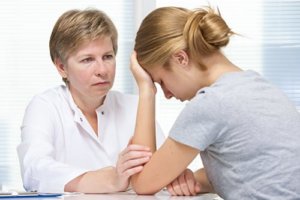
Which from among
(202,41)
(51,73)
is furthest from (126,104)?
(51,73)

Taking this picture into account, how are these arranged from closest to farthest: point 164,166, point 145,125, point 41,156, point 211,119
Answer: point 211,119 → point 164,166 → point 145,125 → point 41,156

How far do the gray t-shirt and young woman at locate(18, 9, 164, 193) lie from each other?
2.03ft

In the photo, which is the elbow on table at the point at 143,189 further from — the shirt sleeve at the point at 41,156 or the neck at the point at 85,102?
the neck at the point at 85,102

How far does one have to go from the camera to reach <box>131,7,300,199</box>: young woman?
4.87 ft

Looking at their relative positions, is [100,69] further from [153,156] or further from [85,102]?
[153,156]

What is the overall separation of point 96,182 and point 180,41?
0.48 m

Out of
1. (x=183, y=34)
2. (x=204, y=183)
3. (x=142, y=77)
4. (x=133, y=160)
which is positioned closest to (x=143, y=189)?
(x=133, y=160)

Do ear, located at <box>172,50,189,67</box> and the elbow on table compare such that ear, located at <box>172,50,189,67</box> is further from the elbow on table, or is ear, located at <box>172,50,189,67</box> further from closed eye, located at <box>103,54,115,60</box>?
closed eye, located at <box>103,54,115,60</box>

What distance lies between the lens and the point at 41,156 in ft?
6.34

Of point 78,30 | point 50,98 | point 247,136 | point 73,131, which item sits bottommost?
point 73,131

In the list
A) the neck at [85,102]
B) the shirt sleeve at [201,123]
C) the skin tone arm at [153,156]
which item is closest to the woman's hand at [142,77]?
the skin tone arm at [153,156]

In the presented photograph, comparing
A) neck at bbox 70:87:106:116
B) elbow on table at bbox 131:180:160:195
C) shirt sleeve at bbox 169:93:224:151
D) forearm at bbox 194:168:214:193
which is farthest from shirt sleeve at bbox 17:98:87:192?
shirt sleeve at bbox 169:93:224:151

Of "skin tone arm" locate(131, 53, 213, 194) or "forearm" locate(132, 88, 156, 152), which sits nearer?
"skin tone arm" locate(131, 53, 213, 194)

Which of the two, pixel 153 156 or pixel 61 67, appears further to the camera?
pixel 61 67
